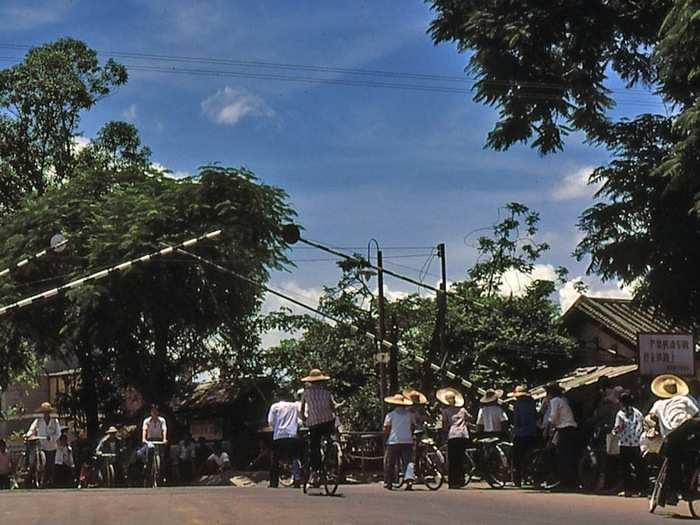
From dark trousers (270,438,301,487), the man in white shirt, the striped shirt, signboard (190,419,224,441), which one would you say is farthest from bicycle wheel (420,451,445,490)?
signboard (190,419,224,441)

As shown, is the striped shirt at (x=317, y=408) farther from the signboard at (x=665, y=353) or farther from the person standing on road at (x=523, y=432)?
the signboard at (x=665, y=353)

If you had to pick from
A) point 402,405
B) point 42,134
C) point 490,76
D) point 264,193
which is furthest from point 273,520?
point 42,134

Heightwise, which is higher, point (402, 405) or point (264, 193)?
point (264, 193)

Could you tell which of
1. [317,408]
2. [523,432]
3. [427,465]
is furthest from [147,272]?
[317,408]

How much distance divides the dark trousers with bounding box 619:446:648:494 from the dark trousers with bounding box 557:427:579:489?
1.48 metres

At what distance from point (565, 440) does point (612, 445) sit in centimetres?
125

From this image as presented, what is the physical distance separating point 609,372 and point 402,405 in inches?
420

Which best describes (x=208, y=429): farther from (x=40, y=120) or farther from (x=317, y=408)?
(x=317, y=408)

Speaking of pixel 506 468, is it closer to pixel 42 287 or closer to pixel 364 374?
pixel 364 374

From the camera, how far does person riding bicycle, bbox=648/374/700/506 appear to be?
523 inches

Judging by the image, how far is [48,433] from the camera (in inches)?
1048

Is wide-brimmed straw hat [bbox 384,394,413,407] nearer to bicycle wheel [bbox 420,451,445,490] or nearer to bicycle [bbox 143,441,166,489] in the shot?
bicycle wheel [bbox 420,451,445,490]

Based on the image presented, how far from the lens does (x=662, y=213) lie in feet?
63.4

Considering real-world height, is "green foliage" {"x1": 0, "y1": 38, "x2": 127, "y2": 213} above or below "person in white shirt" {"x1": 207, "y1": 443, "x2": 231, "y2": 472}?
above
